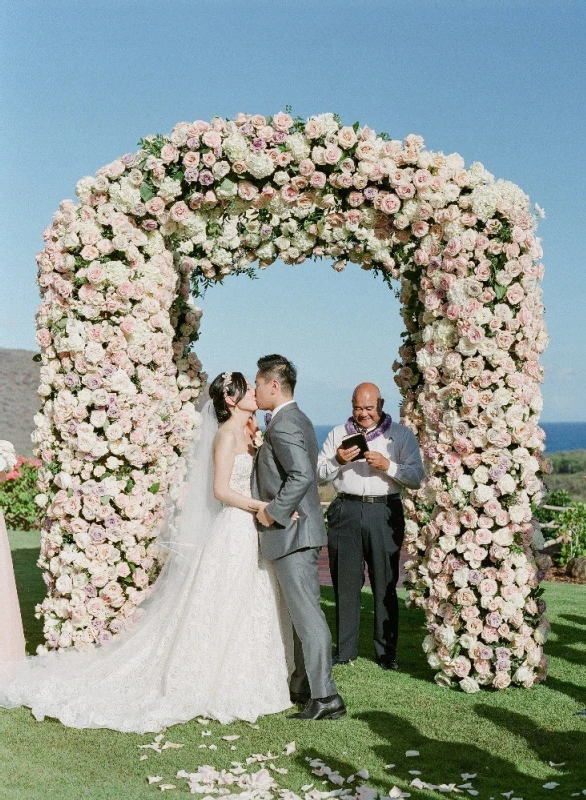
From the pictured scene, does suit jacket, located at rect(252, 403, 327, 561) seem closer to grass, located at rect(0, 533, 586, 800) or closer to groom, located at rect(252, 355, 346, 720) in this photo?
groom, located at rect(252, 355, 346, 720)

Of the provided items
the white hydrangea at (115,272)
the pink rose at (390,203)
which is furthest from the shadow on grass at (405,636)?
the white hydrangea at (115,272)

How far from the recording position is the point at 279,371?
18.2ft

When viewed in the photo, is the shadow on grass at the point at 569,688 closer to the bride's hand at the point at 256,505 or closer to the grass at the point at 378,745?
the grass at the point at 378,745

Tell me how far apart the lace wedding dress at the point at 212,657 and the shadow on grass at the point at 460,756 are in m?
0.70

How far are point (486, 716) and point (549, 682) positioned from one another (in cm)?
108

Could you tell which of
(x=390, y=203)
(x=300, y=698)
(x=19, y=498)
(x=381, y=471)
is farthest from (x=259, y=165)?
(x=19, y=498)

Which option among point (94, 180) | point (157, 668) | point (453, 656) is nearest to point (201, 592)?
point (157, 668)

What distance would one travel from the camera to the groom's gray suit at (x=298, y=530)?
17.7 feet

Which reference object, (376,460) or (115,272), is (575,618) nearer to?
(376,460)

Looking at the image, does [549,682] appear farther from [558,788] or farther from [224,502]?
[224,502]

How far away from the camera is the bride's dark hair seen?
5871mm

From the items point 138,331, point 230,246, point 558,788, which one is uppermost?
point 230,246

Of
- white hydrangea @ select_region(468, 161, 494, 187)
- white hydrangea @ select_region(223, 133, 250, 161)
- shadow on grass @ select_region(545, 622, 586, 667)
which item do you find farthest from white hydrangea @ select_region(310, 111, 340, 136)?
shadow on grass @ select_region(545, 622, 586, 667)

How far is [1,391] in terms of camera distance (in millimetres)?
31750
